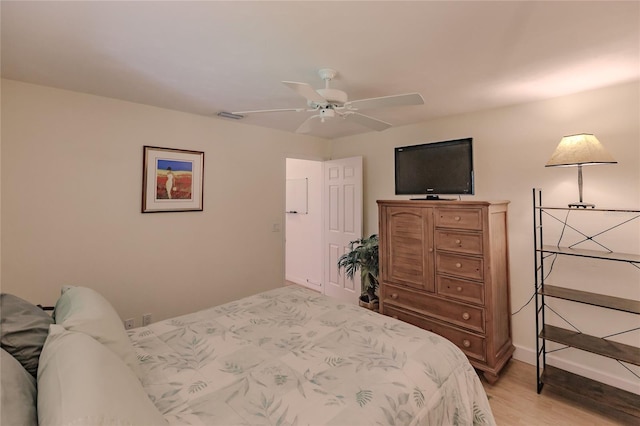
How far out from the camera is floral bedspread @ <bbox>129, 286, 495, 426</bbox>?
3.68ft

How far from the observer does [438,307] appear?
2.71m

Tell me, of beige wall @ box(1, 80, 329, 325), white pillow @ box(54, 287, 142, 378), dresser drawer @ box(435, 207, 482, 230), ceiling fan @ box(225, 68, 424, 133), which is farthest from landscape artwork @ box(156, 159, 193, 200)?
dresser drawer @ box(435, 207, 482, 230)

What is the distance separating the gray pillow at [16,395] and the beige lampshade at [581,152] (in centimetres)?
310

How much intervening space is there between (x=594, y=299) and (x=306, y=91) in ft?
8.78

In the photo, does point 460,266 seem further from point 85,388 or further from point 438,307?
point 85,388

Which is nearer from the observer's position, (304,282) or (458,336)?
(458,336)

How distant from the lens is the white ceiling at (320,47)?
54.9 inches

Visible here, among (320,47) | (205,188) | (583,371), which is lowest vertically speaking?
(583,371)

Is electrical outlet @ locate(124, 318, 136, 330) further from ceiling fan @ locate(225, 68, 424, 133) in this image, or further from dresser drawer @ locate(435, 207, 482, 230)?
dresser drawer @ locate(435, 207, 482, 230)

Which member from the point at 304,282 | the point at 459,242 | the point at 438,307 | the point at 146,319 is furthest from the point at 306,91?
the point at 304,282

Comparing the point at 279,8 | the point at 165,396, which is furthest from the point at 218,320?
the point at 279,8

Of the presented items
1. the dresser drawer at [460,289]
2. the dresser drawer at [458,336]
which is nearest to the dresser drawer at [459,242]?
the dresser drawer at [460,289]

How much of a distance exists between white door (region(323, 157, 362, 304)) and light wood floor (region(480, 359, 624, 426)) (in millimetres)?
1948

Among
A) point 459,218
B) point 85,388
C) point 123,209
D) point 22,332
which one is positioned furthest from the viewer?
point 123,209
